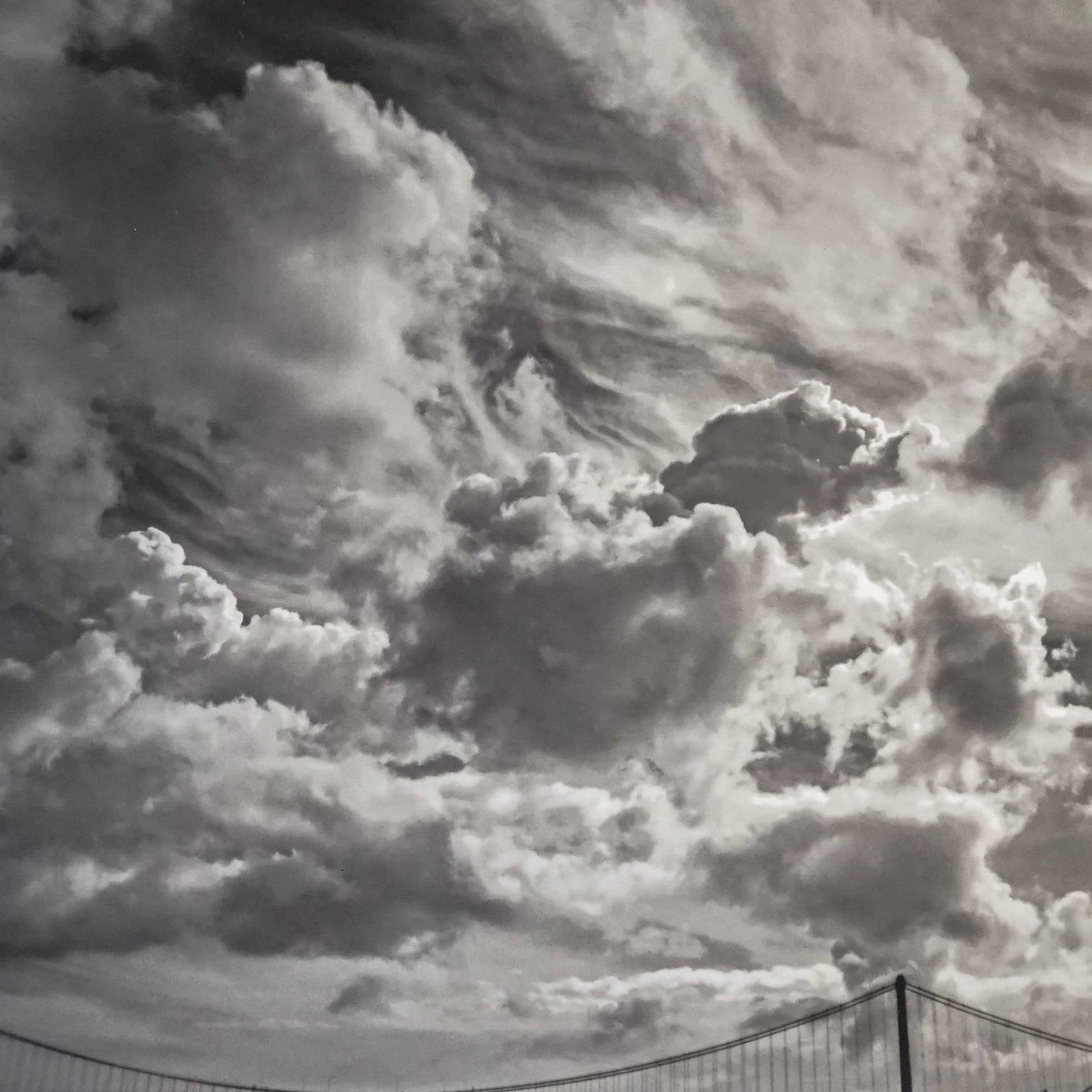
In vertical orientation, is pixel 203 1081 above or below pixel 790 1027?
below

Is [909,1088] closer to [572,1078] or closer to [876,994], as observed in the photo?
[876,994]

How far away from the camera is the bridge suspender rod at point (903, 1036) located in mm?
65875

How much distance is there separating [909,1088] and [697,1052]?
226 ft

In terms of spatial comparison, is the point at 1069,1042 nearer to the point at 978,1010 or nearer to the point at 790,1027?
the point at 978,1010

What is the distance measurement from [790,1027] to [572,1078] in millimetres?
50544

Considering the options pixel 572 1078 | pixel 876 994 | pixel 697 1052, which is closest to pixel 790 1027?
pixel 697 1052

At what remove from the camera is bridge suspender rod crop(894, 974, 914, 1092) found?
65.9m

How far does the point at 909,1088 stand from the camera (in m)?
66.7

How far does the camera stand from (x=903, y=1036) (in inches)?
2697

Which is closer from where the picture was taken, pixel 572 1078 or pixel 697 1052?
pixel 697 1052

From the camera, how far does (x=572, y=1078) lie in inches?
6063

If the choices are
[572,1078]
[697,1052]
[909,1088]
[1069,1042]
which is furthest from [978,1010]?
[572,1078]

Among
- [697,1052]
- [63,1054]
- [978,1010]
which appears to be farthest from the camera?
[63,1054]

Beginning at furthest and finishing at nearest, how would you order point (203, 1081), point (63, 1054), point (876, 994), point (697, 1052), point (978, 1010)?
point (203, 1081) → point (63, 1054) → point (697, 1052) → point (978, 1010) → point (876, 994)
